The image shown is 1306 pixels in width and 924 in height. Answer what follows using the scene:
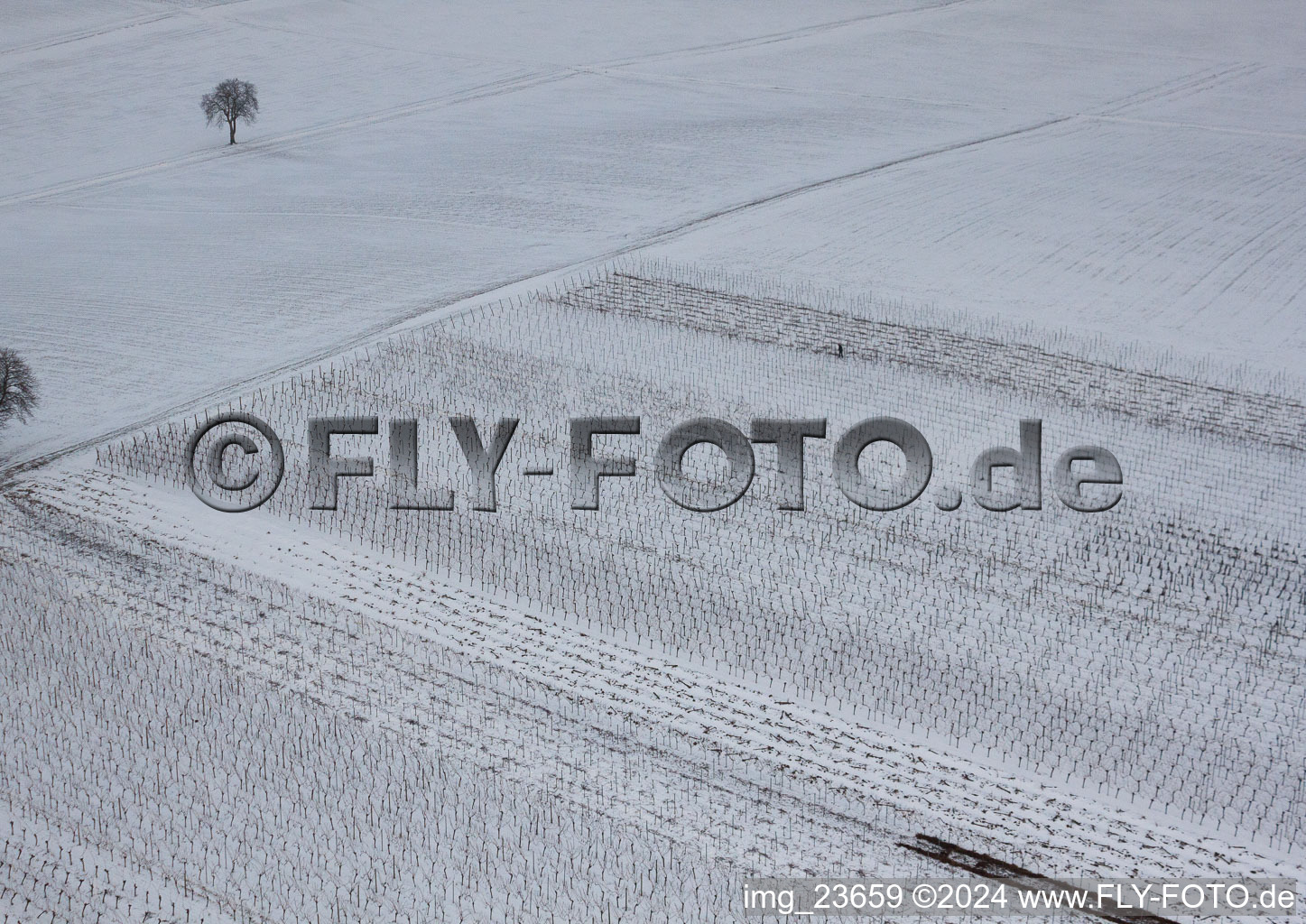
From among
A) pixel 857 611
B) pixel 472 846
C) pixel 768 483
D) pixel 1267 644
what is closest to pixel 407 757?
pixel 472 846

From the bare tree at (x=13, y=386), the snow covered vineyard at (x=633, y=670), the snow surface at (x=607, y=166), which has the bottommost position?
the snow covered vineyard at (x=633, y=670)

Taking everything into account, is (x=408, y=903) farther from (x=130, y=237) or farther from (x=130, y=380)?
(x=130, y=237)

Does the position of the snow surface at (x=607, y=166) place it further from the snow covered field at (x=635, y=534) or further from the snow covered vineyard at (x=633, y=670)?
the snow covered vineyard at (x=633, y=670)

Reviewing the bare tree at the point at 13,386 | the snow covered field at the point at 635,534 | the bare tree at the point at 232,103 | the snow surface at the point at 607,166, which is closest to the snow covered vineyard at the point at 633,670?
the snow covered field at the point at 635,534

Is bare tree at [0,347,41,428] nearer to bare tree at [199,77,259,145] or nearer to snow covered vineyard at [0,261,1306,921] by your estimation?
snow covered vineyard at [0,261,1306,921]

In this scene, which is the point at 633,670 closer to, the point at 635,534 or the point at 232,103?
the point at 635,534

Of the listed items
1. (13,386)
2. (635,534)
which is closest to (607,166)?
(13,386)
